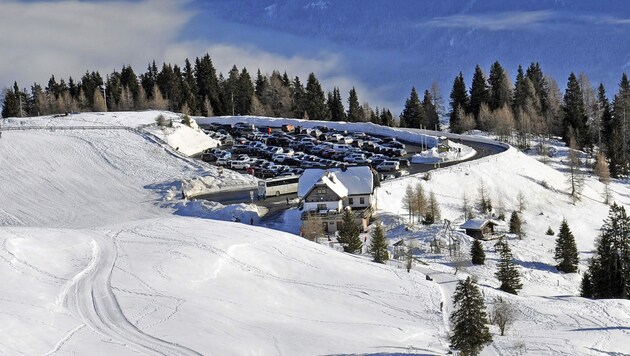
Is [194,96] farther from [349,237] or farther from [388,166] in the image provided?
[349,237]

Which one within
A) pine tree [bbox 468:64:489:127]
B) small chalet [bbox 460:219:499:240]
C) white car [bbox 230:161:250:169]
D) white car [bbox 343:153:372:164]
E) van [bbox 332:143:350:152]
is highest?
pine tree [bbox 468:64:489:127]

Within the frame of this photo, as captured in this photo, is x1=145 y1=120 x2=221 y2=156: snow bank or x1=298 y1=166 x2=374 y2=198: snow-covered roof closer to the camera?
x1=298 y1=166 x2=374 y2=198: snow-covered roof

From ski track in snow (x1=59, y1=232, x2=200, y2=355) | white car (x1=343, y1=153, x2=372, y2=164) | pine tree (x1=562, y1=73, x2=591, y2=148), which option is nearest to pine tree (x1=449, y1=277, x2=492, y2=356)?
ski track in snow (x1=59, y1=232, x2=200, y2=355)

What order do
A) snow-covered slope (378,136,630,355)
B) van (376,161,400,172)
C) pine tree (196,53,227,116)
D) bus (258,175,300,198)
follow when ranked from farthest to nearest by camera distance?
pine tree (196,53,227,116) → van (376,161,400,172) → bus (258,175,300,198) → snow-covered slope (378,136,630,355)

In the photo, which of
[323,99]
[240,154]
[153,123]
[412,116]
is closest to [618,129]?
[412,116]

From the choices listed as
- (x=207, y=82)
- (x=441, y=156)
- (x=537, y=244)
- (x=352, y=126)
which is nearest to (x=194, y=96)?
(x=207, y=82)

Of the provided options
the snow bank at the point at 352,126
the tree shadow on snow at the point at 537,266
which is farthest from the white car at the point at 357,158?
the tree shadow on snow at the point at 537,266

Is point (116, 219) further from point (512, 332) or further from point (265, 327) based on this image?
point (512, 332)

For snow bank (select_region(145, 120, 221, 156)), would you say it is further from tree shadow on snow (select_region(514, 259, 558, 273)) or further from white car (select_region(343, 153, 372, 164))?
tree shadow on snow (select_region(514, 259, 558, 273))
